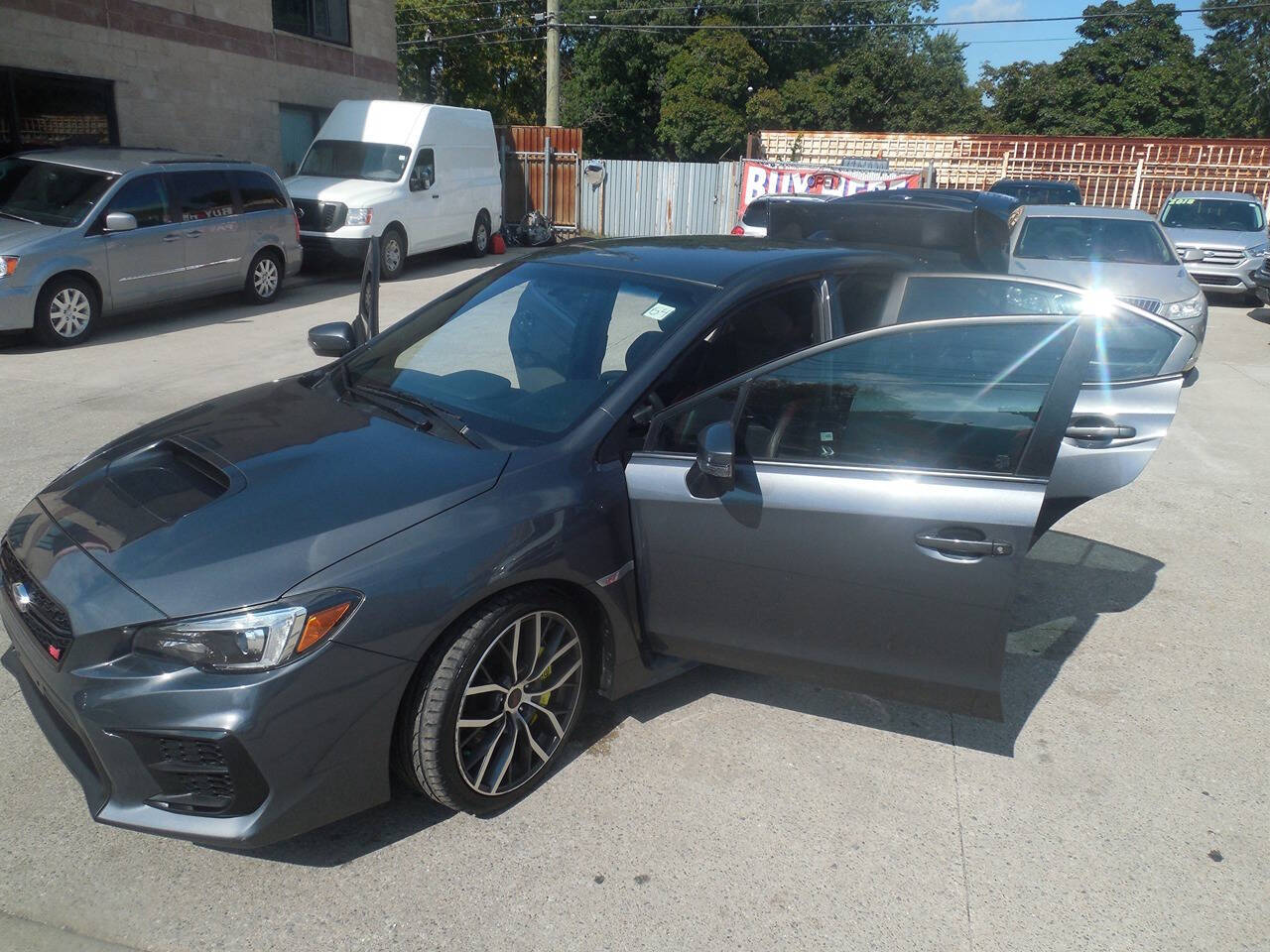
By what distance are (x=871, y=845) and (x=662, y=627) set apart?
3.01ft

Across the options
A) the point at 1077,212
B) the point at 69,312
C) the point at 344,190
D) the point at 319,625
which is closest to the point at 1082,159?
the point at 1077,212

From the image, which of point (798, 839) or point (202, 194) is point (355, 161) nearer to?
point (202, 194)

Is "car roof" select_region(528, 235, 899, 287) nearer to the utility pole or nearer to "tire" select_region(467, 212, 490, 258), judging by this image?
"tire" select_region(467, 212, 490, 258)

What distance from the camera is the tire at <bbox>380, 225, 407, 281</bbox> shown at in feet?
49.3

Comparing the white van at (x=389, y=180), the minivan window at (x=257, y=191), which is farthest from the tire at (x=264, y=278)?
the white van at (x=389, y=180)

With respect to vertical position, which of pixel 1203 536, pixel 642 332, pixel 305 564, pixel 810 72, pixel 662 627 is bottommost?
pixel 1203 536

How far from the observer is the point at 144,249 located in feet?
34.4

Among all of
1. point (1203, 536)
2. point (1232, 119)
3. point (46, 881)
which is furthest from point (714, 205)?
point (1232, 119)

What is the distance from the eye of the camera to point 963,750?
361cm

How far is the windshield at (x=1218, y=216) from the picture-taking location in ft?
53.6

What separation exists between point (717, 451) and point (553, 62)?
2414 centimetres

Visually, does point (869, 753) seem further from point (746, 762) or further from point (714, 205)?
point (714, 205)

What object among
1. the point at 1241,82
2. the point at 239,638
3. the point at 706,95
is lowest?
the point at 239,638

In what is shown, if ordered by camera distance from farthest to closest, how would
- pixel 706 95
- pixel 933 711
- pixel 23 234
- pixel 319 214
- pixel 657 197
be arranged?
pixel 706 95, pixel 657 197, pixel 319 214, pixel 23 234, pixel 933 711
